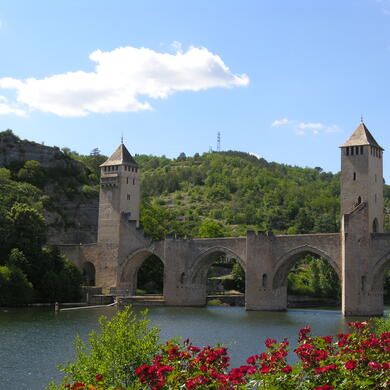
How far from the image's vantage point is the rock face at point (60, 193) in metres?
72.6

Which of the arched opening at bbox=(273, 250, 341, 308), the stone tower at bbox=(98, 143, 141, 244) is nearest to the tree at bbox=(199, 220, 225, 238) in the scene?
the arched opening at bbox=(273, 250, 341, 308)

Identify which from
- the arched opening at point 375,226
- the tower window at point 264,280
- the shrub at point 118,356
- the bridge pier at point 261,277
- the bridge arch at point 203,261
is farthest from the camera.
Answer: the bridge arch at point 203,261

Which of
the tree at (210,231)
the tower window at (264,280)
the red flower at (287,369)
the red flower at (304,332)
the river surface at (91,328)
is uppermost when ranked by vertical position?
the tree at (210,231)

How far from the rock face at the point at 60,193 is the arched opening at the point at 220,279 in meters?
14.7

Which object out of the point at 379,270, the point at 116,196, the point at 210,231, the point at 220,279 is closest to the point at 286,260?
the point at 379,270

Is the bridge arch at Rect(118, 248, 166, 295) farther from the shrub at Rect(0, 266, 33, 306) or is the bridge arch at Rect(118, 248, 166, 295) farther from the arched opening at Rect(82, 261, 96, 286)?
the shrub at Rect(0, 266, 33, 306)

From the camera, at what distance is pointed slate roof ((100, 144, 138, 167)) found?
6079cm

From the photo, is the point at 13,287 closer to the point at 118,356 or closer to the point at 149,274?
the point at 149,274

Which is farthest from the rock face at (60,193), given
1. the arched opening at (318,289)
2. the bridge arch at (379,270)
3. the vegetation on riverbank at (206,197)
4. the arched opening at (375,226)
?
the bridge arch at (379,270)

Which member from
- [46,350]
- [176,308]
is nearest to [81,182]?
[176,308]

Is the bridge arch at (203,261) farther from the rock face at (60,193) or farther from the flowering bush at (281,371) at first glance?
the flowering bush at (281,371)

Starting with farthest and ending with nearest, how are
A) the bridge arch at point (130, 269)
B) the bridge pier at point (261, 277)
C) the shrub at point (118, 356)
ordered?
the bridge arch at point (130, 269) → the bridge pier at point (261, 277) → the shrub at point (118, 356)

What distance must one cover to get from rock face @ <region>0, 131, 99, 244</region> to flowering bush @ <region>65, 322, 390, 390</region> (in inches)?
2396

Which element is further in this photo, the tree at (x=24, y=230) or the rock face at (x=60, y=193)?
the rock face at (x=60, y=193)
